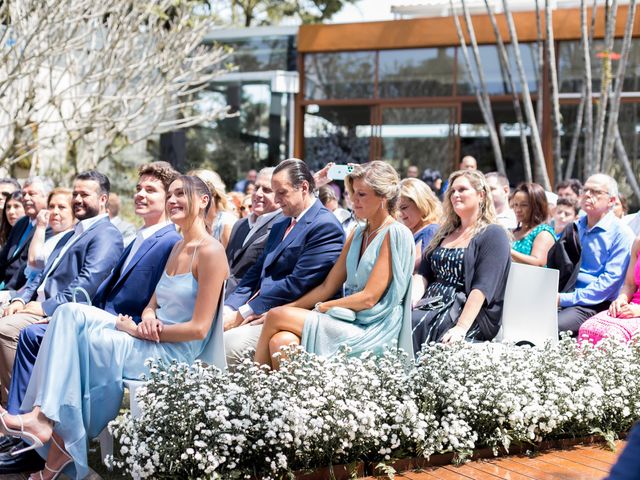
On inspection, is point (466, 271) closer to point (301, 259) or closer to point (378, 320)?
point (378, 320)

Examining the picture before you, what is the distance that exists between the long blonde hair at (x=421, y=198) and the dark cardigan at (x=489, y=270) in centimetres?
104

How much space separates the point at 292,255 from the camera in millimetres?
5879

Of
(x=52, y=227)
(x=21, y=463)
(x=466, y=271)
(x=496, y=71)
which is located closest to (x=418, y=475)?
(x=466, y=271)

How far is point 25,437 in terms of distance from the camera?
4480mm

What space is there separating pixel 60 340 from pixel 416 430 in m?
1.97

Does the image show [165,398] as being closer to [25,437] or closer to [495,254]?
[25,437]

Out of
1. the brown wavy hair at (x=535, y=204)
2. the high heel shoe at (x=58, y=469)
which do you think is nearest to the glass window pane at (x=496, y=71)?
the brown wavy hair at (x=535, y=204)

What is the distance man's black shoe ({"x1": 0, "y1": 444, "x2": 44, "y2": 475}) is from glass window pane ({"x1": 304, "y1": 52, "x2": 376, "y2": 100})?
13287mm

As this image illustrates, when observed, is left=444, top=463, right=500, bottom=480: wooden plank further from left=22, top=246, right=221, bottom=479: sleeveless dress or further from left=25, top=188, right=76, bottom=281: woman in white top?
left=25, top=188, right=76, bottom=281: woman in white top

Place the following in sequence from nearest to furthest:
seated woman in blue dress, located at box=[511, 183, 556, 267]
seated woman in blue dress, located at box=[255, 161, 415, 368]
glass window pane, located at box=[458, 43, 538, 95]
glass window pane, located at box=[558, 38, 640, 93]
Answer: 1. seated woman in blue dress, located at box=[255, 161, 415, 368]
2. seated woman in blue dress, located at box=[511, 183, 556, 267]
3. glass window pane, located at box=[558, 38, 640, 93]
4. glass window pane, located at box=[458, 43, 538, 95]

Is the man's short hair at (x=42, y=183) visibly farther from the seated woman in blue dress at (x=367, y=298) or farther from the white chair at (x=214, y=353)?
the seated woman in blue dress at (x=367, y=298)

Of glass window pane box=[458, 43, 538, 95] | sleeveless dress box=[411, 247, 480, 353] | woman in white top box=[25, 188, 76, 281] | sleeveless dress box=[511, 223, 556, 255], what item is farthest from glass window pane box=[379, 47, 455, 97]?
sleeveless dress box=[411, 247, 480, 353]

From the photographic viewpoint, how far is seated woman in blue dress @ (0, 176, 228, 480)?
4.55 m

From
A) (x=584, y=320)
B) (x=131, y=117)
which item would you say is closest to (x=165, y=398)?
(x=584, y=320)
